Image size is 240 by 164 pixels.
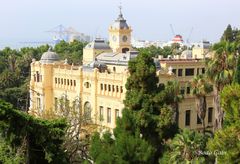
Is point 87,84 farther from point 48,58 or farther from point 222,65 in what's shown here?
point 222,65

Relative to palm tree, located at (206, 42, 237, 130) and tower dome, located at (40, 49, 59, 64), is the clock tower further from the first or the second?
palm tree, located at (206, 42, 237, 130)

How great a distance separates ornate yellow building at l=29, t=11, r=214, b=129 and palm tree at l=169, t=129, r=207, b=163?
17429mm

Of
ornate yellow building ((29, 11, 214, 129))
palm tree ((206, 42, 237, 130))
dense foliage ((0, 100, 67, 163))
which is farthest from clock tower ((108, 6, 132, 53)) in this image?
dense foliage ((0, 100, 67, 163))

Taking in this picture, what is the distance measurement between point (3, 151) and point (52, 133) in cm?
256

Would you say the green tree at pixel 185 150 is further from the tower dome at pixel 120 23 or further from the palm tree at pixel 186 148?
the tower dome at pixel 120 23

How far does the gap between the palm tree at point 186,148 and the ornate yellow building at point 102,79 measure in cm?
1743

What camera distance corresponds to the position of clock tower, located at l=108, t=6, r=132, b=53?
6144 cm

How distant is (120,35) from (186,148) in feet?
113

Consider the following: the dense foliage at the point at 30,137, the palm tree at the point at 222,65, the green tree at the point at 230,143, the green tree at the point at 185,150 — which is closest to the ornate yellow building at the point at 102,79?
the palm tree at the point at 222,65

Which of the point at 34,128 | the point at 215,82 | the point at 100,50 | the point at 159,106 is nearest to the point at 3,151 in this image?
the point at 34,128

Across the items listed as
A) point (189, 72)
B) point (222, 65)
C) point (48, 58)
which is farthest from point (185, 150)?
point (48, 58)

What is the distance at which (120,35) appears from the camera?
61344mm

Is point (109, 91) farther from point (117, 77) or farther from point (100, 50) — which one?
point (100, 50)

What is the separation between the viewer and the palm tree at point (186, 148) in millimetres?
28219
